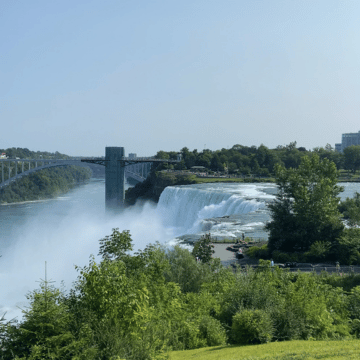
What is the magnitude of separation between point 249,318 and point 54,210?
182 feet

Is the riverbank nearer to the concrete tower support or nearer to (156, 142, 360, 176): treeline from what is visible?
(156, 142, 360, 176): treeline

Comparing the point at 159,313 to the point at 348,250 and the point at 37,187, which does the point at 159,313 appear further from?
the point at 37,187

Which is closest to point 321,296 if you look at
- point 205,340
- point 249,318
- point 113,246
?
point 249,318

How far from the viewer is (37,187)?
8256 cm

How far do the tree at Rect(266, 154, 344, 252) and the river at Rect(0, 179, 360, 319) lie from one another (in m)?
3.14

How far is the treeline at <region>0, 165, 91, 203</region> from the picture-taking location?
7475 centimetres

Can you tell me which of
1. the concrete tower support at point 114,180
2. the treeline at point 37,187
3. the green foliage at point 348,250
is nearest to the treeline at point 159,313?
the green foliage at point 348,250

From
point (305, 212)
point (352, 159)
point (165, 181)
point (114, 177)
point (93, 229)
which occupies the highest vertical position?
point (352, 159)

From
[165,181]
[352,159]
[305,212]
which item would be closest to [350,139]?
[352,159]

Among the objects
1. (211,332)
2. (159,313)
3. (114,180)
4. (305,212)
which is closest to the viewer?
(159,313)

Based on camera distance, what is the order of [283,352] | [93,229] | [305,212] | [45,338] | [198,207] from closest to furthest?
[45,338] → [283,352] → [305,212] → [198,207] → [93,229]

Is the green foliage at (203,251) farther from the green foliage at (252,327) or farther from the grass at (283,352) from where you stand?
the grass at (283,352)

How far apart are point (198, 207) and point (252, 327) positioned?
28.7 meters

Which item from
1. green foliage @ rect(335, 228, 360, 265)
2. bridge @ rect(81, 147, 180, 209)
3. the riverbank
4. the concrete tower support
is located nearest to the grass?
green foliage @ rect(335, 228, 360, 265)
